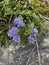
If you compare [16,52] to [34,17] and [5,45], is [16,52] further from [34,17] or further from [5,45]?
[34,17]

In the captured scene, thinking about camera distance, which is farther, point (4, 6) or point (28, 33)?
point (4, 6)

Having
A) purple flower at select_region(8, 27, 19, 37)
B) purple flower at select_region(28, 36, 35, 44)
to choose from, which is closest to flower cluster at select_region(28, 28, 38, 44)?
purple flower at select_region(28, 36, 35, 44)

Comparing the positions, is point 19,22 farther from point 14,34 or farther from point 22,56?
point 22,56

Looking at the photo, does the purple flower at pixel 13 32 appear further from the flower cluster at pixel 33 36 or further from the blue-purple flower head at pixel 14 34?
the flower cluster at pixel 33 36

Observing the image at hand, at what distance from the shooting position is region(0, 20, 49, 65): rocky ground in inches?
67.1

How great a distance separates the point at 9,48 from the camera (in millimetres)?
1736

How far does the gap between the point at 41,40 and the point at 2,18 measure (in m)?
0.32

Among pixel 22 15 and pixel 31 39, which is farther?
pixel 22 15

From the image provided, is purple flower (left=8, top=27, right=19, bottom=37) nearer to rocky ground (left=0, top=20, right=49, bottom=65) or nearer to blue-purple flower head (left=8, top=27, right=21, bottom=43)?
blue-purple flower head (left=8, top=27, right=21, bottom=43)

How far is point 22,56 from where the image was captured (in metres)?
1.71

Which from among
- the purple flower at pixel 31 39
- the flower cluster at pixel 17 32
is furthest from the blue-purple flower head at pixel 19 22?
the purple flower at pixel 31 39

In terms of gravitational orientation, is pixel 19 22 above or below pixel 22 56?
above

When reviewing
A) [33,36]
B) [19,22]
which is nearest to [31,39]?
[33,36]

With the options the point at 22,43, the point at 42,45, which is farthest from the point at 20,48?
the point at 42,45
